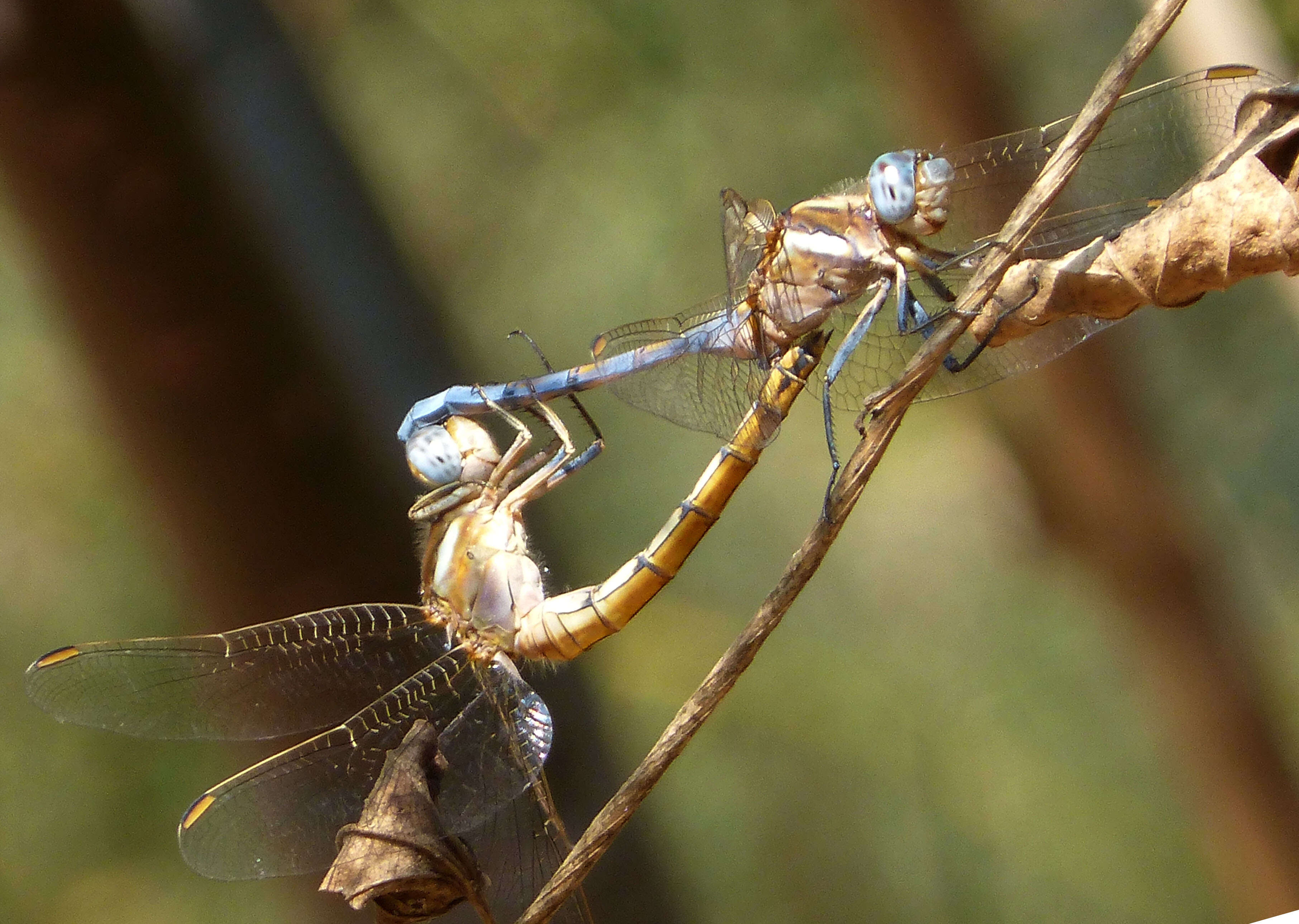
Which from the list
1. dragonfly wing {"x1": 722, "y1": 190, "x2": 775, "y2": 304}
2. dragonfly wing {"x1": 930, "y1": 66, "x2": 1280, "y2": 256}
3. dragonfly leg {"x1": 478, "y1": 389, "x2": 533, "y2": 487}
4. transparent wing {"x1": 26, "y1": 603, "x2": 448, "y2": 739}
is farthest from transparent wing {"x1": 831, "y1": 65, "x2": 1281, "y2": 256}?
transparent wing {"x1": 26, "y1": 603, "x2": 448, "y2": 739}

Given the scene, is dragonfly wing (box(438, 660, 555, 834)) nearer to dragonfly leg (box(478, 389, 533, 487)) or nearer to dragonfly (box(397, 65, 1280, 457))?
dragonfly leg (box(478, 389, 533, 487))

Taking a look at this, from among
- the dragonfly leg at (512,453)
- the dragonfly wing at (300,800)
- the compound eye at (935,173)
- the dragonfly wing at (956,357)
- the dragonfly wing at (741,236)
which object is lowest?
the dragonfly wing at (300,800)

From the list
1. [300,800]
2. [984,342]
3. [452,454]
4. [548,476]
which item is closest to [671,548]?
[548,476]

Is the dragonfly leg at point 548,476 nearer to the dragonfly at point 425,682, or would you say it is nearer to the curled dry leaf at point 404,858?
the dragonfly at point 425,682

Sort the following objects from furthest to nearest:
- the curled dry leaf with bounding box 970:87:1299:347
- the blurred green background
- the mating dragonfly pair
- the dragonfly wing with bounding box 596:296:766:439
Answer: the blurred green background < the dragonfly wing with bounding box 596:296:766:439 < the mating dragonfly pair < the curled dry leaf with bounding box 970:87:1299:347

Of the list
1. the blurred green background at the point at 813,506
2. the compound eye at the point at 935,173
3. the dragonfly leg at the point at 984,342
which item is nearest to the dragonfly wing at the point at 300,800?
the blurred green background at the point at 813,506

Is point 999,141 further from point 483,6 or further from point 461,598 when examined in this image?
point 483,6
